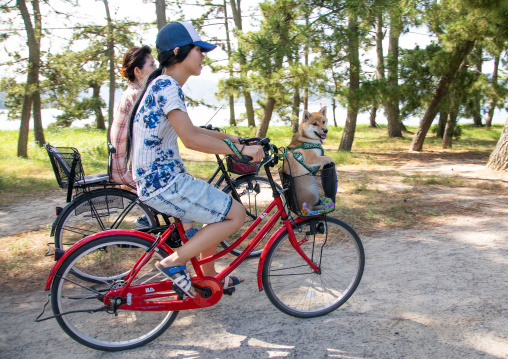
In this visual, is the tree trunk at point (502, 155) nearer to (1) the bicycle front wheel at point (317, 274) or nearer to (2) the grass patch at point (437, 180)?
(2) the grass patch at point (437, 180)

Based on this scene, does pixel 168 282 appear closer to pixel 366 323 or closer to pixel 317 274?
pixel 317 274

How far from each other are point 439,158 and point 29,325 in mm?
10896

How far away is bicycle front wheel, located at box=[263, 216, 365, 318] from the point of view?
293cm

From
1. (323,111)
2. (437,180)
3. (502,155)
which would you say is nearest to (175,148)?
(323,111)

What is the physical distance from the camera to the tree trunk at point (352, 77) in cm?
988

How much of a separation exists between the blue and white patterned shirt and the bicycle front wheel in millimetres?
997

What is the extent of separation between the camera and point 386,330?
109 inches

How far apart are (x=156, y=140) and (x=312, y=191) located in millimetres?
1133

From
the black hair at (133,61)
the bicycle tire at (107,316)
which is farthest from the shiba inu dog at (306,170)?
the black hair at (133,61)

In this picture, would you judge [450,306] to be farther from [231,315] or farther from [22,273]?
[22,273]

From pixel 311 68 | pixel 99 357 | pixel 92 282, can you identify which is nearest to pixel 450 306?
pixel 99 357

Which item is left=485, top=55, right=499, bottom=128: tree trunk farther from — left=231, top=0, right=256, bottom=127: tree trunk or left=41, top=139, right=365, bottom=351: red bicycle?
left=41, top=139, right=365, bottom=351: red bicycle

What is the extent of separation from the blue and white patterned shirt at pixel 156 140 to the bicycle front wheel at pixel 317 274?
100 cm

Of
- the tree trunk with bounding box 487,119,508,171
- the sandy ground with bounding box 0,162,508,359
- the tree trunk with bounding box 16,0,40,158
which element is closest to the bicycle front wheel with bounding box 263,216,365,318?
the sandy ground with bounding box 0,162,508,359
